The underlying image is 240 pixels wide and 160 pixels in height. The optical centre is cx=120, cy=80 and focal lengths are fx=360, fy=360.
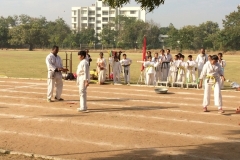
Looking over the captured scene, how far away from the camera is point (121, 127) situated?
8188mm

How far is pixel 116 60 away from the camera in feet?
56.1

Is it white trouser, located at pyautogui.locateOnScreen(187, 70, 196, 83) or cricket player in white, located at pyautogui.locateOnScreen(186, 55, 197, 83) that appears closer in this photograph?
cricket player in white, located at pyautogui.locateOnScreen(186, 55, 197, 83)

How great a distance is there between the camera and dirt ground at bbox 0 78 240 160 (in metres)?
6.42

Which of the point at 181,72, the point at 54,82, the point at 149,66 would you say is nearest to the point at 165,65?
the point at 149,66

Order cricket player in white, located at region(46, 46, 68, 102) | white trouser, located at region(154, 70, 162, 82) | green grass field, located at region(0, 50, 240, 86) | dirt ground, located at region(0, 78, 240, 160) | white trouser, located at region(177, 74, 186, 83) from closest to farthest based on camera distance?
dirt ground, located at region(0, 78, 240, 160), cricket player in white, located at region(46, 46, 68, 102), white trouser, located at region(177, 74, 186, 83), white trouser, located at region(154, 70, 162, 82), green grass field, located at region(0, 50, 240, 86)

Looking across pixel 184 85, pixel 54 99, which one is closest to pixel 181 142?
pixel 54 99

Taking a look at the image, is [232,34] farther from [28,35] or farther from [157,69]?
[157,69]

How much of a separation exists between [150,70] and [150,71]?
0.04 meters

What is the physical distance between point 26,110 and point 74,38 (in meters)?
77.0

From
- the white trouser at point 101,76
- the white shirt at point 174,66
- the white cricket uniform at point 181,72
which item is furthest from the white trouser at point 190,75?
the white trouser at point 101,76

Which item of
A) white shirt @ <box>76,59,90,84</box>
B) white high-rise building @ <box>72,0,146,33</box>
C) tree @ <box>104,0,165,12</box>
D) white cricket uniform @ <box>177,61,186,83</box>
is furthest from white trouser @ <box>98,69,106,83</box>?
white high-rise building @ <box>72,0,146,33</box>

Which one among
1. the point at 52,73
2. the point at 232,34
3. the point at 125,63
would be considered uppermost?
the point at 232,34

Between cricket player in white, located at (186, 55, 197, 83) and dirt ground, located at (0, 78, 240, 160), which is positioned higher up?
cricket player in white, located at (186, 55, 197, 83)

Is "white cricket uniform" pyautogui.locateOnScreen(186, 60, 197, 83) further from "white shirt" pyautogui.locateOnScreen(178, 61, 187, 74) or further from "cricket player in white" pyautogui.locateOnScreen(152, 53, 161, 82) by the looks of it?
"cricket player in white" pyautogui.locateOnScreen(152, 53, 161, 82)
